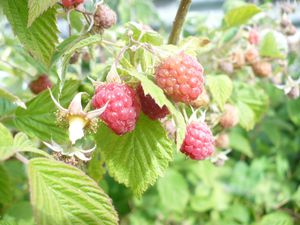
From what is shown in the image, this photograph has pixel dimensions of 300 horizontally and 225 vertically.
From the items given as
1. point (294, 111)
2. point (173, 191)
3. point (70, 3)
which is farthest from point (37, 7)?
point (294, 111)

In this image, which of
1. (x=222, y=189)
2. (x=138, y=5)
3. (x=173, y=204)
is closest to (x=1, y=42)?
(x=138, y=5)

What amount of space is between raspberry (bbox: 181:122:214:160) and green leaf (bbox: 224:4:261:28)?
0.62m

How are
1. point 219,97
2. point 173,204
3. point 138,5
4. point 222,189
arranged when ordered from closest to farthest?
1. point 219,97
2. point 173,204
3. point 138,5
4. point 222,189

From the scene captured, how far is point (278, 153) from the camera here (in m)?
2.94

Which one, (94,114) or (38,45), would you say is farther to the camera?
(38,45)

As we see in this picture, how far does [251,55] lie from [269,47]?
78 millimetres

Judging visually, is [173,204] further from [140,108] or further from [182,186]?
[140,108]

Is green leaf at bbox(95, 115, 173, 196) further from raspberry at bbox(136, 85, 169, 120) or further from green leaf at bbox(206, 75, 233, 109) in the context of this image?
green leaf at bbox(206, 75, 233, 109)

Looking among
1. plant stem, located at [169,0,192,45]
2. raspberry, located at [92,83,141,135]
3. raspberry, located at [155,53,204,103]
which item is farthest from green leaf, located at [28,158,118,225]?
plant stem, located at [169,0,192,45]

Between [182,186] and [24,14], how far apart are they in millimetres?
1384

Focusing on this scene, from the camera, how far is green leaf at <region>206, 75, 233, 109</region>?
133 centimetres

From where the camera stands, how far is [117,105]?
2.83 feet

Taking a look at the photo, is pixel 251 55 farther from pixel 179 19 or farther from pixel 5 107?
pixel 5 107

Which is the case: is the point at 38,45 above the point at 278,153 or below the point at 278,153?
above
